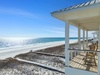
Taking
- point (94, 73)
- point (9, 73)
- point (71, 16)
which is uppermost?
point (71, 16)

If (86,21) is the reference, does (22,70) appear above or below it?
below

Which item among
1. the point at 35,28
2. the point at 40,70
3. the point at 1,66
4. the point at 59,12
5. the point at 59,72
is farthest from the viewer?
the point at 35,28

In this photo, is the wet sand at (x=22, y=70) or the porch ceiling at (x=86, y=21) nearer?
the porch ceiling at (x=86, y=21)

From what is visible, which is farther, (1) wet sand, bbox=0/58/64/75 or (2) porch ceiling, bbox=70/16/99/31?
(1) wet sand, bbox=0/58/64/75

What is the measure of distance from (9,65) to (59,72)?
4.19 m

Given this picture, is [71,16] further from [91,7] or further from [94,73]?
[94,73]

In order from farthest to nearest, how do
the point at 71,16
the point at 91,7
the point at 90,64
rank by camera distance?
the point at 90,64, the point at 71,16, the point at 91,7

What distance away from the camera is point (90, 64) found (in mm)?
6754

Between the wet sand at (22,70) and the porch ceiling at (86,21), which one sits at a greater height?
the porch ceiling at (86,21)

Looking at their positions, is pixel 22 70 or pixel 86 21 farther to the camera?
pixel 22 70

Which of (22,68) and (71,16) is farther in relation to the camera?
(22,68)

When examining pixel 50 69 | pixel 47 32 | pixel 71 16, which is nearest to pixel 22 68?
pixel 50 69

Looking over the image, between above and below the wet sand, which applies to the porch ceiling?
above

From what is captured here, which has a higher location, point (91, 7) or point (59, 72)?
point (91, 7)
